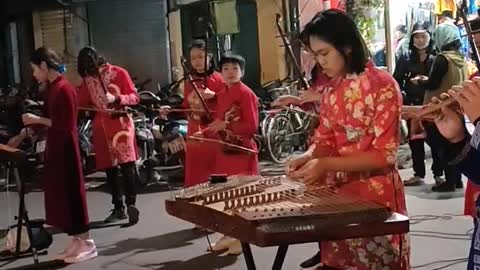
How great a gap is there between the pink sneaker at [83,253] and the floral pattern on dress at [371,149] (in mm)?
2393

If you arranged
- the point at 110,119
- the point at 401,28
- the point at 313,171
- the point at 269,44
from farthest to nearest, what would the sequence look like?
the point at 269,44
the point at 401,28
the point at 110,119
the point at 313,171

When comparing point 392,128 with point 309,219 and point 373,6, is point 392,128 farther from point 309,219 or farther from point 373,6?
point 373,6

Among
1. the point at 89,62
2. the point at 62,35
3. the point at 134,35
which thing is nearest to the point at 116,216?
the point at 89,62

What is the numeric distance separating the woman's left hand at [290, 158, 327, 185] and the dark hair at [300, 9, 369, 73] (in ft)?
0.98

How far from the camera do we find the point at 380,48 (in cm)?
838

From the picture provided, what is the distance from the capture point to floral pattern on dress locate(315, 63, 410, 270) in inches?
81.4

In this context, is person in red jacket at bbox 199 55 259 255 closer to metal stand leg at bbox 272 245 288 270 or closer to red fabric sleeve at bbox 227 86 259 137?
red fabric sleeve at bbox 227 86 259 137

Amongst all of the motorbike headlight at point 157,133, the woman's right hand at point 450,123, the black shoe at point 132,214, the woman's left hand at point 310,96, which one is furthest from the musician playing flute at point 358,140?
the motorbike headlight at point 157,133

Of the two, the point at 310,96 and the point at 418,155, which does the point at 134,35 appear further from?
the point at 310,96

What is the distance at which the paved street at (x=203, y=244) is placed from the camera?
3.94 meters

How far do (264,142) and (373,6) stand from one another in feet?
6.96

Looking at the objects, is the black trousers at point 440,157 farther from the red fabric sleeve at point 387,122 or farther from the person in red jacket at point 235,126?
the red fabric sleeve at point 387,122

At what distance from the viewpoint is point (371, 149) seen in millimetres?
2088

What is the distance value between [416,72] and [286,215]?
434 centimetres
